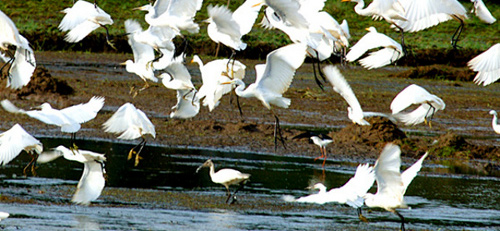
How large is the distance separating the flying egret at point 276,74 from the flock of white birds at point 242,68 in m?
0.01

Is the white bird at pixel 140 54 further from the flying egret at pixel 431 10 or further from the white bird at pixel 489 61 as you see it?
the white bird at pixel 489 61

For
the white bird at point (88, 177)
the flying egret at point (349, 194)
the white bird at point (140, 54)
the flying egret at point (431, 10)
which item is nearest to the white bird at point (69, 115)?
the white bird at point (88, 177)

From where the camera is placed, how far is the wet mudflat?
31.1 ft

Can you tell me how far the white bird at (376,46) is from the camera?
11.1 meters

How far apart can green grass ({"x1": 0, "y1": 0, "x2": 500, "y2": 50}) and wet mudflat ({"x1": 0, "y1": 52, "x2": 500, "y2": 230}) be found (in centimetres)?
971

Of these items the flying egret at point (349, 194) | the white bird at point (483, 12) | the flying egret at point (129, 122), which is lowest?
the flying egret at point (349, 194)

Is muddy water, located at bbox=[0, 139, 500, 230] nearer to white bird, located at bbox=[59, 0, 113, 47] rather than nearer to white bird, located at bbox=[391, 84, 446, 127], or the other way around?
white bird, located at bbox=[391, 84, 446, 127]

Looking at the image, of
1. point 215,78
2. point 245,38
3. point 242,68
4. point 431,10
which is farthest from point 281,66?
point 245,38

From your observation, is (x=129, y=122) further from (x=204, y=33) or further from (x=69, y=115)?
(x=204, y=33)

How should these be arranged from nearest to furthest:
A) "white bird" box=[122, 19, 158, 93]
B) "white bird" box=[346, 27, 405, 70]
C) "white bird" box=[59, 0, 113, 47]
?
"white bird" box=[346, 27, 405, 70] → "white bird" box=[59, 0, 113, 47] → "white bird" box=[122, 19, 158, 93]

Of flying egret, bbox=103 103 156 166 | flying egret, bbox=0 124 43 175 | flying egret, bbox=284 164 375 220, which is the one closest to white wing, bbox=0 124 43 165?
flying egret, bbox=0 124 43 175

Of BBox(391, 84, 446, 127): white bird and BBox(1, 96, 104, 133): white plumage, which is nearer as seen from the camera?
BBox(1, 96, 104, 133): white plumage

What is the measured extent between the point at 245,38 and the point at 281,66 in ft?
77.2

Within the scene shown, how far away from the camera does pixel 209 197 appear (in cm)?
1108
